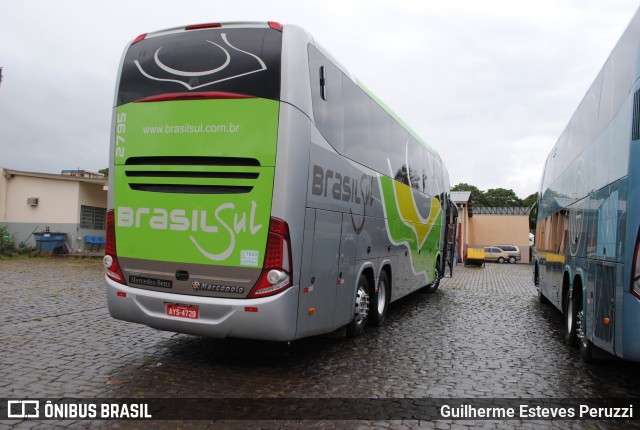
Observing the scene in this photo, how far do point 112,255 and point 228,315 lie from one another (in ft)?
5.74

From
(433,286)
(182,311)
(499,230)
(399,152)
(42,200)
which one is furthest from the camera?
(499,230)

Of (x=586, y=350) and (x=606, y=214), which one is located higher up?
(x=606, y=214)

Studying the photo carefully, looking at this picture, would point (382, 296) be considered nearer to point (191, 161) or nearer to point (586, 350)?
point (586, 350)

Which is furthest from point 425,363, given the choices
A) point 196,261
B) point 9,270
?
point 9,270

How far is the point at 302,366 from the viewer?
6426 mm

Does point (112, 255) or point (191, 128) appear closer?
point (191, 128)

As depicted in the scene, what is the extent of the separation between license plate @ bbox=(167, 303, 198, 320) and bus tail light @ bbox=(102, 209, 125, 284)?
2.60 ft

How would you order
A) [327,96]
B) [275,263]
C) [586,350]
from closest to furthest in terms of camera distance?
[275,263]
[327,96]
[586,350]

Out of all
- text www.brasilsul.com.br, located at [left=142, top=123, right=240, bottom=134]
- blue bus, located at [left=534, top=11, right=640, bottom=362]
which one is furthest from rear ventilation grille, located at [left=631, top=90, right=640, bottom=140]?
text www.brasilsul.com.br, located at [left=142, top=123, right=240, bottom=134]

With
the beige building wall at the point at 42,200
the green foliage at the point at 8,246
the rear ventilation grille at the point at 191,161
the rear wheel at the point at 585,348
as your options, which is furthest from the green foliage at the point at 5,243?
the rear wheel at the point at 585,348

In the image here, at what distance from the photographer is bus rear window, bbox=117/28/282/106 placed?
568 centimetres

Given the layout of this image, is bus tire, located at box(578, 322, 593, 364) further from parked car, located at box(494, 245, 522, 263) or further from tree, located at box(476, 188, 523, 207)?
tree, located at box(476, 188, 523, 207)

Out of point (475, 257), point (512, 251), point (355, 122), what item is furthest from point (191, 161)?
point (512, 251)

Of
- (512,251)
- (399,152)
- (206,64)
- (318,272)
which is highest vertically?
(206,64)
